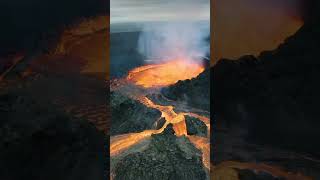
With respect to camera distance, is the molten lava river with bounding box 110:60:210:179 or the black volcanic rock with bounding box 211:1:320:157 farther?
the molten lava river with bounding box 110:60:210:179

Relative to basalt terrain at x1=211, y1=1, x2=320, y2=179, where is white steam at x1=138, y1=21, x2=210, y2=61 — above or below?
above

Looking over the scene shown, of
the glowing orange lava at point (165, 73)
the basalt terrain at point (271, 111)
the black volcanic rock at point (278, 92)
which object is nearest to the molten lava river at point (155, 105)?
the glowing orange lava at point (165, 73)

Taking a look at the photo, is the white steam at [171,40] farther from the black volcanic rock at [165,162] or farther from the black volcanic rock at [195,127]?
the black volcanic rock at [165,162]

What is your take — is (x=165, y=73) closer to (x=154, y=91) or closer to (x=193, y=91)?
(x=154, y=91)

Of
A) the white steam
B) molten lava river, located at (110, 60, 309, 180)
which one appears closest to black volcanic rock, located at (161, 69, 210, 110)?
molten lava river, located at (110, 60, 309, 180)

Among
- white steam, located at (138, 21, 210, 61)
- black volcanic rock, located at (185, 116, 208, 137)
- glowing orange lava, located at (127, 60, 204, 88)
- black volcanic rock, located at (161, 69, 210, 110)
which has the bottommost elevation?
black volcanic rock, located at (185, 116, 208, 137)

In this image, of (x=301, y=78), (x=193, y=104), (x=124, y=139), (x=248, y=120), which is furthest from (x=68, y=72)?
(x=301, y=78)

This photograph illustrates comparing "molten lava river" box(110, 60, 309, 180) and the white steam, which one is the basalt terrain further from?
the white steam
